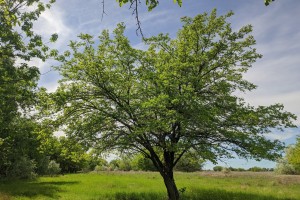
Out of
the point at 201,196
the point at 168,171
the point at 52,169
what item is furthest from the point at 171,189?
the point at 52,169

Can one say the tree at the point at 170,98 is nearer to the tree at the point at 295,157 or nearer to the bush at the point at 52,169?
the tree at the point at 295,157

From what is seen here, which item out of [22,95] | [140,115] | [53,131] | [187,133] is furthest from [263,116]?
[22,95]

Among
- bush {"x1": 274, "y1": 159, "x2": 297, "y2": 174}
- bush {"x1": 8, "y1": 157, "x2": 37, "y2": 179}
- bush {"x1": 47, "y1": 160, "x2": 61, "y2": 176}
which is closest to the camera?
bush {"x1": 8, "y1": 157, "x2": 37, "y2": 179}

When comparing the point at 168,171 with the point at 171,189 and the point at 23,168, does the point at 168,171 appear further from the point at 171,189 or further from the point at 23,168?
the point at 23,168

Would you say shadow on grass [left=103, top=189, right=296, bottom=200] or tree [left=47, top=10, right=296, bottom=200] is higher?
tree [left=47, top=10, right=296, bottom=200]

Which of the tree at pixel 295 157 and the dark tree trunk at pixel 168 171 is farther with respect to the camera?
the tree at pixel 295 157

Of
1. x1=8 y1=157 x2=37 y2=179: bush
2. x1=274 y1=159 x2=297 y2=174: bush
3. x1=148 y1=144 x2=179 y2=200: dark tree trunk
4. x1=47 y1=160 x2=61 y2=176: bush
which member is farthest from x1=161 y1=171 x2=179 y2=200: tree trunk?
x1=47 y1=160 x2=61 y2=176: bush

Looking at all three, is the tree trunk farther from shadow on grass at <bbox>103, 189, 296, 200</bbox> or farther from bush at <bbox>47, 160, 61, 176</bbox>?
bush at <bbox>47, 160, 61, 176</bbox>

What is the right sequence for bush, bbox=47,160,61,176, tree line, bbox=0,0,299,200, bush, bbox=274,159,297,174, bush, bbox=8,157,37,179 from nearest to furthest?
tree line, bbox=0,0,299,200
bush, bbox=8,157,37,179
bush, bbox=274,159,297,174
bush, bbox=47,160,61,176

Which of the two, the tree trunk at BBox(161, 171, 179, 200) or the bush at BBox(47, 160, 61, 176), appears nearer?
the tree trunk at BBox(161, 171, 179, 200)

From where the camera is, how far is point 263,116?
932 inches

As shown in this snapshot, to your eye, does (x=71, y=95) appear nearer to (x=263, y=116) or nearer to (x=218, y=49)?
(x=218, y=49)

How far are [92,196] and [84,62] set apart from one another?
11709mm

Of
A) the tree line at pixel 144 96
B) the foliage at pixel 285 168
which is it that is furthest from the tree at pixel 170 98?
the foliage at pixel 285 168
